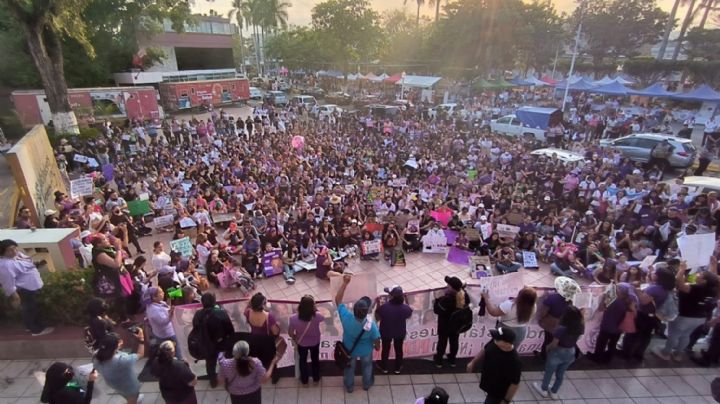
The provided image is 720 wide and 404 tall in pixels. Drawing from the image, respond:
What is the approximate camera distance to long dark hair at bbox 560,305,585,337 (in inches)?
183

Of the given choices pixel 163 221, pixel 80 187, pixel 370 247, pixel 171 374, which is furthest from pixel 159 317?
pixel 80 187

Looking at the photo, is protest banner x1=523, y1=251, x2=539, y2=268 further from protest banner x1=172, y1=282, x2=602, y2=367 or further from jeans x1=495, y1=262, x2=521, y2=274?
protest banner x1=172, y1=282, x2=602, y2=367

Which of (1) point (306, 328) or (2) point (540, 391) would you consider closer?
(1) point (306, 328)

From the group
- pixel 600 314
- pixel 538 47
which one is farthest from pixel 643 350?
pixel 538 47

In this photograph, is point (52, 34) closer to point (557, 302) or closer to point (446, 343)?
point (446, 343)

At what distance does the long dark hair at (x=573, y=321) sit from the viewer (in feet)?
15.2

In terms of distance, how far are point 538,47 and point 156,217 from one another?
50.0 metres

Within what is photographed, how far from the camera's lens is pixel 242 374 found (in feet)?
12.5

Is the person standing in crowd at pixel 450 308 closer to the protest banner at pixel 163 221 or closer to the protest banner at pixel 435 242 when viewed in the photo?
the protest banner at pixel 435 242

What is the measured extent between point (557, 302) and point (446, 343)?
1663 millimetres

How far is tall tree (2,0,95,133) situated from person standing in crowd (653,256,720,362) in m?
22.6

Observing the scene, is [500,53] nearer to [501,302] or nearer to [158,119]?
[158,119]

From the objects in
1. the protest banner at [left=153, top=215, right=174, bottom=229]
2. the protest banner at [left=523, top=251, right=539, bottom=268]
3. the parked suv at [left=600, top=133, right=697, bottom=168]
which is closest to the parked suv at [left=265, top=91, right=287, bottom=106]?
the parked suv at [left=600, top=133, right=697, bottom=168]

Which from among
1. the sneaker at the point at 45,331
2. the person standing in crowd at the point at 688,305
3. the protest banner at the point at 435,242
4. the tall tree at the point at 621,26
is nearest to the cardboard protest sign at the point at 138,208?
the sneaker at the point at 45,331
